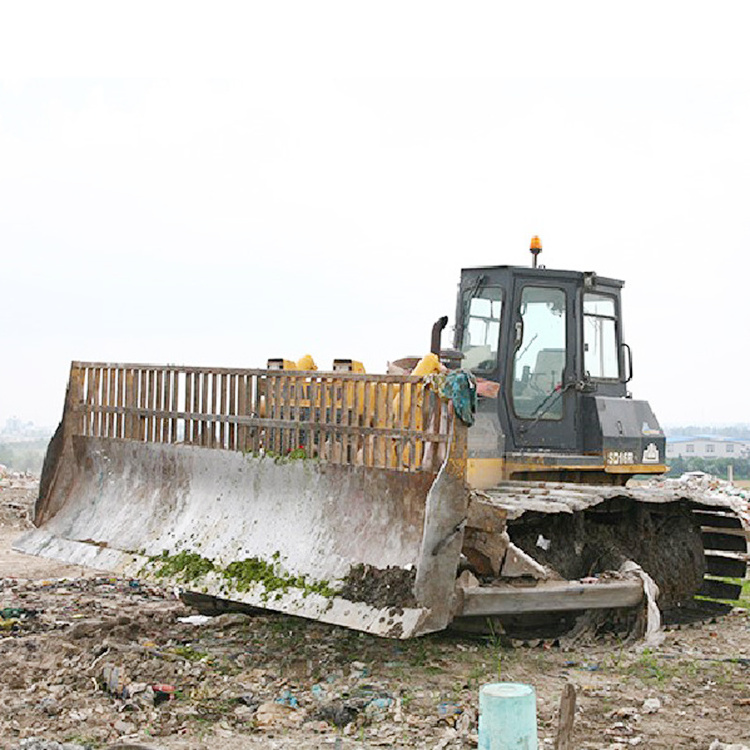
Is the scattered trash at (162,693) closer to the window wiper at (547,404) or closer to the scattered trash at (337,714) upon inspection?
the scattered trash at (337,714)

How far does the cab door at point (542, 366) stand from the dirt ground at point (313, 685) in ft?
5.83

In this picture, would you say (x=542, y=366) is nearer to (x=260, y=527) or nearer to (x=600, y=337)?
(x=600, y=337)

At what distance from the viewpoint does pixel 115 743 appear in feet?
17.0

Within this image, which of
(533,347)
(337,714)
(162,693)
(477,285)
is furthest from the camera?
(477,285)

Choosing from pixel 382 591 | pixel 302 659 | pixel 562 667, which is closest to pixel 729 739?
pixel 562 667

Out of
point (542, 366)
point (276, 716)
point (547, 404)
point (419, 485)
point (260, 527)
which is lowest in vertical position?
point (276, 716)

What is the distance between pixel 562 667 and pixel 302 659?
1.59m

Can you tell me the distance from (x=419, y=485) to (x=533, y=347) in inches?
109

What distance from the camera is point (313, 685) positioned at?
6168 millimetres

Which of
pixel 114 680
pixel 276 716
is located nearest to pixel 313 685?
pixel 276 716

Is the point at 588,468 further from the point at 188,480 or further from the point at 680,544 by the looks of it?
the point at 188,480

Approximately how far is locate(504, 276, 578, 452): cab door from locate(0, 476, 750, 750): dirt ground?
70.0 inches

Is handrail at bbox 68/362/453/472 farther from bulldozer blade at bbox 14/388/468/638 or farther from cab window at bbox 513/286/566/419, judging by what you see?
cab window at bbox 513/286/566/419

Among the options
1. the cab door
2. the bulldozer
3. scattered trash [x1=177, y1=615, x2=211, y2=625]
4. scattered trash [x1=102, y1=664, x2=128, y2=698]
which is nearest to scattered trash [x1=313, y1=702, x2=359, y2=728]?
the bulldozer
